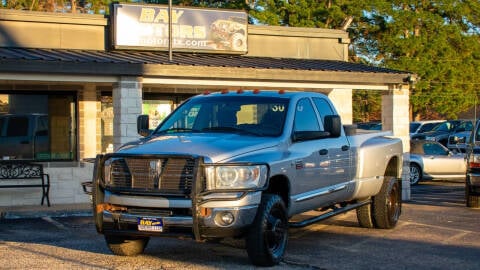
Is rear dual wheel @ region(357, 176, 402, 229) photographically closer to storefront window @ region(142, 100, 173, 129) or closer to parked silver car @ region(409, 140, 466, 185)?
storefront window @ region(142, 100, 173, 129)

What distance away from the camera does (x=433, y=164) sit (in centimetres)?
2080

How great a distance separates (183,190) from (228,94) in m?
2.29

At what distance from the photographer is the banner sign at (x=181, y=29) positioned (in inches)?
669

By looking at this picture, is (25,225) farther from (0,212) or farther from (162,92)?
(162,92)

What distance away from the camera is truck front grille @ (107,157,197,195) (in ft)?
25.1

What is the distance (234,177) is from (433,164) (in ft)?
46.8

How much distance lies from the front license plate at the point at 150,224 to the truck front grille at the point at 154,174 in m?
0.31

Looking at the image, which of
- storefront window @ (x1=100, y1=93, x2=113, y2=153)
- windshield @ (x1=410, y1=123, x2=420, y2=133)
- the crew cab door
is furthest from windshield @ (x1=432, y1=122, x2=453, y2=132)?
the crew cab door

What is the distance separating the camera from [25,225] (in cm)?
1209

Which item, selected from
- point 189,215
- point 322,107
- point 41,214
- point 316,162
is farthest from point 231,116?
point 41,214

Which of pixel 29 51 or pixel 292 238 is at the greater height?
pixel 29 51

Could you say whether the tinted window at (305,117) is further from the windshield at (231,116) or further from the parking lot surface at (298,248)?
the parking lot surface at (298,248)

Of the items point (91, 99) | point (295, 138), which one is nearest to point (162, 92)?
point (91, 99)

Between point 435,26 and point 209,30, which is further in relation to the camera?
point 435,26
